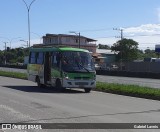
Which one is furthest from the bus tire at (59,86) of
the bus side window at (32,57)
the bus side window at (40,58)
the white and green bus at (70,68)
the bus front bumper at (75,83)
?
the bus side window at (32,57)

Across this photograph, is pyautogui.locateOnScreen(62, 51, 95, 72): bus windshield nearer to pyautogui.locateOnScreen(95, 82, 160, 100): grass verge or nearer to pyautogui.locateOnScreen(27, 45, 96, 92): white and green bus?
pyautogui.locateOnScreen(27, 45, 96, 92): white and green bus

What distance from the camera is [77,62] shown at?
81.3ft

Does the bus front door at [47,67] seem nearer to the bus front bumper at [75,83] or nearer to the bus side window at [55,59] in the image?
the bus side window at [55,59]

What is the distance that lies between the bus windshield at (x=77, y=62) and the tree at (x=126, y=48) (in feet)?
308

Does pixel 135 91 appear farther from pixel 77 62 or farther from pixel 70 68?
pixel 70 68

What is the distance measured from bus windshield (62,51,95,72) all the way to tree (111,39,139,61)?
9394 cm

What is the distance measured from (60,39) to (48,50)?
4358 inches

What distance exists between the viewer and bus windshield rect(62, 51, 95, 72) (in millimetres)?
24594

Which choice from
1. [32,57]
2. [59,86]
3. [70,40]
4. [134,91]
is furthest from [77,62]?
[70,40]

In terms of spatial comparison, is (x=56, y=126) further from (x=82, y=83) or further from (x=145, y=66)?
(x=145, y=66)

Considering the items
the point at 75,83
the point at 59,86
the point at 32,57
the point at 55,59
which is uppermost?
the point at 32,57

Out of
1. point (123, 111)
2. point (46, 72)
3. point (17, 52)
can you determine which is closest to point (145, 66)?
point (46, 72)

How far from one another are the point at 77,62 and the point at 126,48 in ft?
313

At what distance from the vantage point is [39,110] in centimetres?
1472
